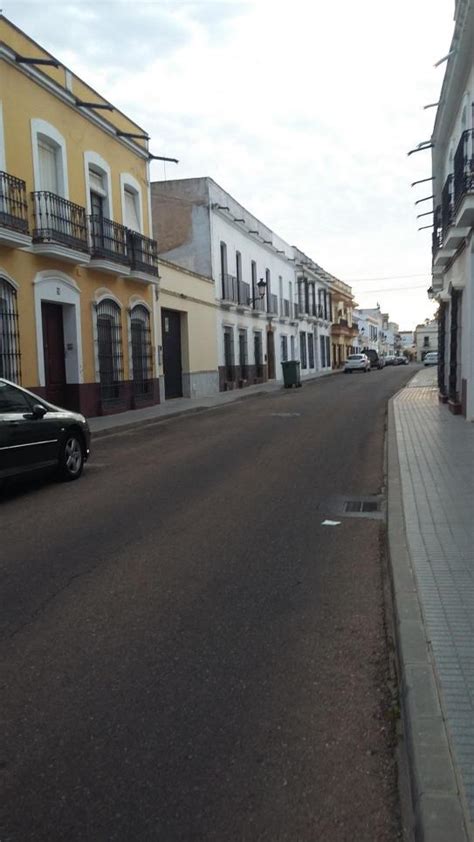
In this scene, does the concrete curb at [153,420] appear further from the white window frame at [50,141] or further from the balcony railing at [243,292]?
the balcony railing at [243,292]

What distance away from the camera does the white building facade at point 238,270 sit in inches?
1136

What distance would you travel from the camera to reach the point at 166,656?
3789 mm

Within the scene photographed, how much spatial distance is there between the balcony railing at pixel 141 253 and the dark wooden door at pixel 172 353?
3.32 m

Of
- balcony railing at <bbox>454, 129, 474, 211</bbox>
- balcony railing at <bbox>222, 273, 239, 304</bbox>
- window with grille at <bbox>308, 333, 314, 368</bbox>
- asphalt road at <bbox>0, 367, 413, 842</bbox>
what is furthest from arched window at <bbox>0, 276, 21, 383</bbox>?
window with grille at <bbox>308, 333, 314, 368</bbox>

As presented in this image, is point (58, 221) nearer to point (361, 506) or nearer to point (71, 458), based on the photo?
point (71, 458)

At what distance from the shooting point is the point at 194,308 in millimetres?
26859

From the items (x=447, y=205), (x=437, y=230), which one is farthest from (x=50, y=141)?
(x=437, y=230)

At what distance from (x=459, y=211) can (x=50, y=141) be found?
974 cm

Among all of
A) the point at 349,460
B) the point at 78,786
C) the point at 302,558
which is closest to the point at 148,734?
the point at 78,786

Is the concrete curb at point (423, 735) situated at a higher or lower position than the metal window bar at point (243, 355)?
lower

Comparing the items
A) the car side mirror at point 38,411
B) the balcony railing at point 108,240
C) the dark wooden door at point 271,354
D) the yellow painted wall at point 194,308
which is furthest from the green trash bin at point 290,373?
the car side mirror at point 38,411

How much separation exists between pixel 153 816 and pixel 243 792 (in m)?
0.35

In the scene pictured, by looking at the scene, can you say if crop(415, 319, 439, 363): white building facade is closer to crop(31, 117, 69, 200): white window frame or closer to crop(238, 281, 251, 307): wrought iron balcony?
crop(238, 281, 251, 307): wrought iron balcony

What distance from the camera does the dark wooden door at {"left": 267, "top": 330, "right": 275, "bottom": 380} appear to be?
3988 centimetres
